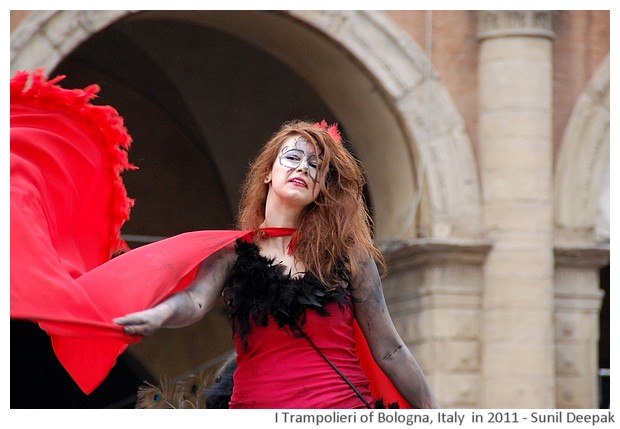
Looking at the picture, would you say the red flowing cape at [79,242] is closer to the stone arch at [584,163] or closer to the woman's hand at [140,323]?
the woman's hand at [140,323]

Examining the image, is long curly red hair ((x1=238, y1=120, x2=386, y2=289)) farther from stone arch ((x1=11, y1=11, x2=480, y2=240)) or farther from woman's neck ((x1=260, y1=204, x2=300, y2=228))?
stone arch ((x1=11, y1=11, x2=480, y2=240))

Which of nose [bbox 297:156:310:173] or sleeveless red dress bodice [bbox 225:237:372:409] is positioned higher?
nose [bbox 297:156:310:173]

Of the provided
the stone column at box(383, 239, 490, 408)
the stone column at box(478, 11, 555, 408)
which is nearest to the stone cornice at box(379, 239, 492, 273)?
the stone column at box(383, 239, 490, 408)

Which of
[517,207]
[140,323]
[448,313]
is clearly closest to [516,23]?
[517,207]

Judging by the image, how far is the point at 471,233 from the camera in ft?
36.3

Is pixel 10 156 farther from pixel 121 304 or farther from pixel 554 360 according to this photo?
pixel 554 360

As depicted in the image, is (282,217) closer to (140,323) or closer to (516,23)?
(140,323)

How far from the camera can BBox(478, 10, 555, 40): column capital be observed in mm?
10938

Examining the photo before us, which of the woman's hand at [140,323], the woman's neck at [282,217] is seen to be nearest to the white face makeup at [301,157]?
the woman's neck at [282,217]

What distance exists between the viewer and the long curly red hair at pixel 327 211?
4.36 m

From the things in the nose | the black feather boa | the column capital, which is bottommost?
the black feather boa

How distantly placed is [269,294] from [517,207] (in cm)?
690

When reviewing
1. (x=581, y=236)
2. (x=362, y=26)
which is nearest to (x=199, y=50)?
(x=362, y=26)
